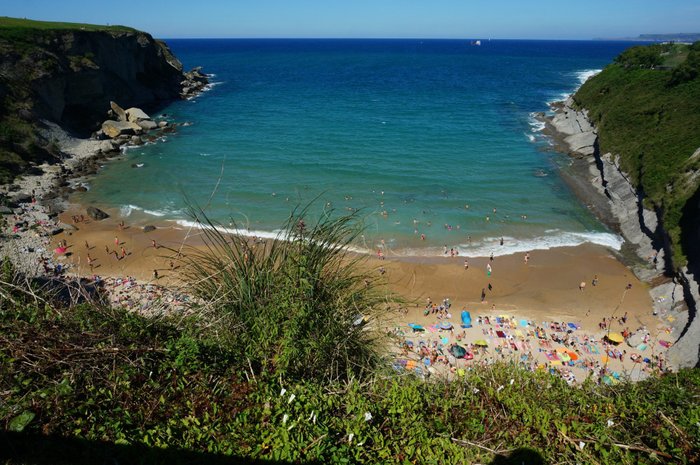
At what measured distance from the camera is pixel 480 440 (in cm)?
473

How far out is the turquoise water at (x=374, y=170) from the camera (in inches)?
957

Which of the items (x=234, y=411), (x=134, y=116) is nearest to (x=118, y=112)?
(x=134, y=116)

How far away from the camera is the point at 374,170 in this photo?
32.1 metres

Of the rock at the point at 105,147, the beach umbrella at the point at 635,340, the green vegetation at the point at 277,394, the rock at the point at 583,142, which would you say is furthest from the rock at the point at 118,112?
the beach umbrella at the point at 635,340

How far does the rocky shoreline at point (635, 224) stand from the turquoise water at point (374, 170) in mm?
1371

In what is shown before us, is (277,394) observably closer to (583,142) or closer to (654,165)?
(654,165)

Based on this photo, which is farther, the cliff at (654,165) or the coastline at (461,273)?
the cliff at (654,165)

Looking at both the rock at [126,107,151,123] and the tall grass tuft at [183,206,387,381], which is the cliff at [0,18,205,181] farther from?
the tall grass tuft at [183,206,387,381]

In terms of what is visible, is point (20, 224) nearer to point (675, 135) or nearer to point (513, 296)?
point (513, 296)

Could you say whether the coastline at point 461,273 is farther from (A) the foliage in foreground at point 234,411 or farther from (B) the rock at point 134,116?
(B) the rock at point 134,116

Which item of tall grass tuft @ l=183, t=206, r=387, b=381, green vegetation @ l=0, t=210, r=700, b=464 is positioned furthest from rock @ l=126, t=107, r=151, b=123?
tall grass tuft @ l=183, t=206, r=387, b=381

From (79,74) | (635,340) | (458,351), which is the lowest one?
(635,340)

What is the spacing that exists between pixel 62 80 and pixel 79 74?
3133 millimetres

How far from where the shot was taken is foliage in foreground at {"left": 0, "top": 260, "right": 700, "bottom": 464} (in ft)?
→ 13.0
